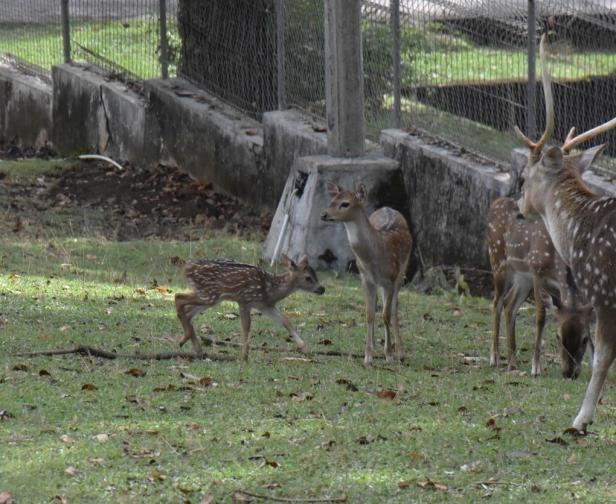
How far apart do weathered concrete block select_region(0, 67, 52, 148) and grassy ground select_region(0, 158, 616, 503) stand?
32.9 feet

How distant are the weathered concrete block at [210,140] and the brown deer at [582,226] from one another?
730 centimetres

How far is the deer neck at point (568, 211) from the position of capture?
27.3ft

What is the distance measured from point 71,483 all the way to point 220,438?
1.01 meters

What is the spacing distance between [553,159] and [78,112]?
42.9 ft

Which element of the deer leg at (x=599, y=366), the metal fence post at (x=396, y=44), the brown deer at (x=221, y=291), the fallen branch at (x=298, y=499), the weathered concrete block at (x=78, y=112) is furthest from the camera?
the weathered concrete block at (x=78, y=112)

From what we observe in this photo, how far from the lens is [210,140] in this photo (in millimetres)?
17375

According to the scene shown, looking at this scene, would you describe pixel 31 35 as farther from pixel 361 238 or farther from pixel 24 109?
pixel 361 238

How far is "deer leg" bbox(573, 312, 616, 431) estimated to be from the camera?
7742mm

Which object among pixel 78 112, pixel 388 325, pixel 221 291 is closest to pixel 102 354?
pixel 221 291

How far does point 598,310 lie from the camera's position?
313 inches

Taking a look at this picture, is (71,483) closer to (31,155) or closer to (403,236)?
(403,236)

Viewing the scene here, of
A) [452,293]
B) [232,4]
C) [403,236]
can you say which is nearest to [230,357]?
[403,236]

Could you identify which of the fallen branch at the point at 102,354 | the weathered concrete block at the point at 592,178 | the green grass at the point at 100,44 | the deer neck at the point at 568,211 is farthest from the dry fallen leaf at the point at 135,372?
the green grass at the point at 100,44

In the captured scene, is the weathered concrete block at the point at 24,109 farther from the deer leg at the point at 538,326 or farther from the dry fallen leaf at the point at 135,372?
the dry fallen leaf at the point at 135,372
